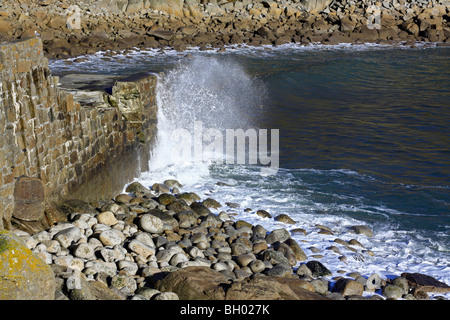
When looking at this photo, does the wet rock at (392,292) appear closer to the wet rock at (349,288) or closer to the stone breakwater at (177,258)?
the stone breakwater at (177,258)

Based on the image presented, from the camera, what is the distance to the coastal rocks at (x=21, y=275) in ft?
15.7

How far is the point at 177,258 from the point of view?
23.6ft

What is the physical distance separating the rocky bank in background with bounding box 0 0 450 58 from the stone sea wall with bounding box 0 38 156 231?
46.0ft

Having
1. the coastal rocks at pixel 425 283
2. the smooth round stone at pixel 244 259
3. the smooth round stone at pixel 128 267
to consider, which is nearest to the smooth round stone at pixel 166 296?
the smooth round stone at pixel 128 267

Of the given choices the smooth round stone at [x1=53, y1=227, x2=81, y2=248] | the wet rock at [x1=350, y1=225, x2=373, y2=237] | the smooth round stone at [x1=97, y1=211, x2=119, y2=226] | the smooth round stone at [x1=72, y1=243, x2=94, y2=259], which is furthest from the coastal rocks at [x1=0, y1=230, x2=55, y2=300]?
the wet rock at [x1=350, y1=225, x2=373, y2=237]

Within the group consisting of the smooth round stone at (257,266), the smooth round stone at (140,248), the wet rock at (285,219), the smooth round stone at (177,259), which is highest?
the smooth round stone at (140,248)

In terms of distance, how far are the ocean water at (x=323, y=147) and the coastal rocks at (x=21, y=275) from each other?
13.7 feet

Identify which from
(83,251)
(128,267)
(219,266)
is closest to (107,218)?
(83,251)

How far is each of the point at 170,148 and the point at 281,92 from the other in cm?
829

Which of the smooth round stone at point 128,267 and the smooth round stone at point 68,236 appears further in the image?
the smooth round stone at point 68,236

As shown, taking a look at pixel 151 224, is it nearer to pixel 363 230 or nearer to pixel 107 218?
pixel 107 218

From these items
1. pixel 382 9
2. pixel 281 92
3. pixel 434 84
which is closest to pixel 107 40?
pixel 281 92

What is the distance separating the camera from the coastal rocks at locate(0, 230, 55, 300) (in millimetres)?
4773

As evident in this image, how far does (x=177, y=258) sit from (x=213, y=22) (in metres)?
26.7
